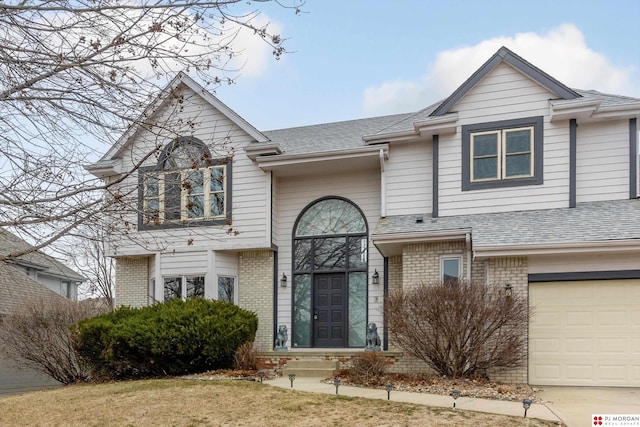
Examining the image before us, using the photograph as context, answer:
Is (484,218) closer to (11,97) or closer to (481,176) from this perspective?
(481,176)

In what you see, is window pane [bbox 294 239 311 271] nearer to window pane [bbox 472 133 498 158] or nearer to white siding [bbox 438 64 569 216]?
white siding [bbox 438 64 569 216]

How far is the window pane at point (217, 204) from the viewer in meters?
15.9

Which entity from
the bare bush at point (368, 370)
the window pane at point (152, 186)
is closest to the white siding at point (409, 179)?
the bare bush at point (368, 370)

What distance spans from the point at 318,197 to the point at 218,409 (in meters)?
8.02

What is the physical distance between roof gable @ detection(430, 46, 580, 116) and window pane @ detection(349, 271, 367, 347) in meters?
4.74

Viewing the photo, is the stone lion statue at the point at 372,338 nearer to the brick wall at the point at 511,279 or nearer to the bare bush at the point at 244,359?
the bare bush at the point at 244,359

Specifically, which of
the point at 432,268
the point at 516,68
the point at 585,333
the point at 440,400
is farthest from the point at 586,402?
the point at 516,68

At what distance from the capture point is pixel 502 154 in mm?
13648

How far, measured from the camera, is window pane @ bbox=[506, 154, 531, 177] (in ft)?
44.2

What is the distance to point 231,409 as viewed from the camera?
29.2 ft

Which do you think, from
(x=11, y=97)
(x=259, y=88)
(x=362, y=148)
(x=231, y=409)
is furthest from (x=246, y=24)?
(x=362, y=148)

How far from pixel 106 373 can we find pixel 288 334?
15.4 feet

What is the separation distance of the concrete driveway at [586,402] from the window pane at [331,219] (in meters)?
6.40

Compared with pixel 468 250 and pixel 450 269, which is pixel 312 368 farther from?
pixel 468 250
